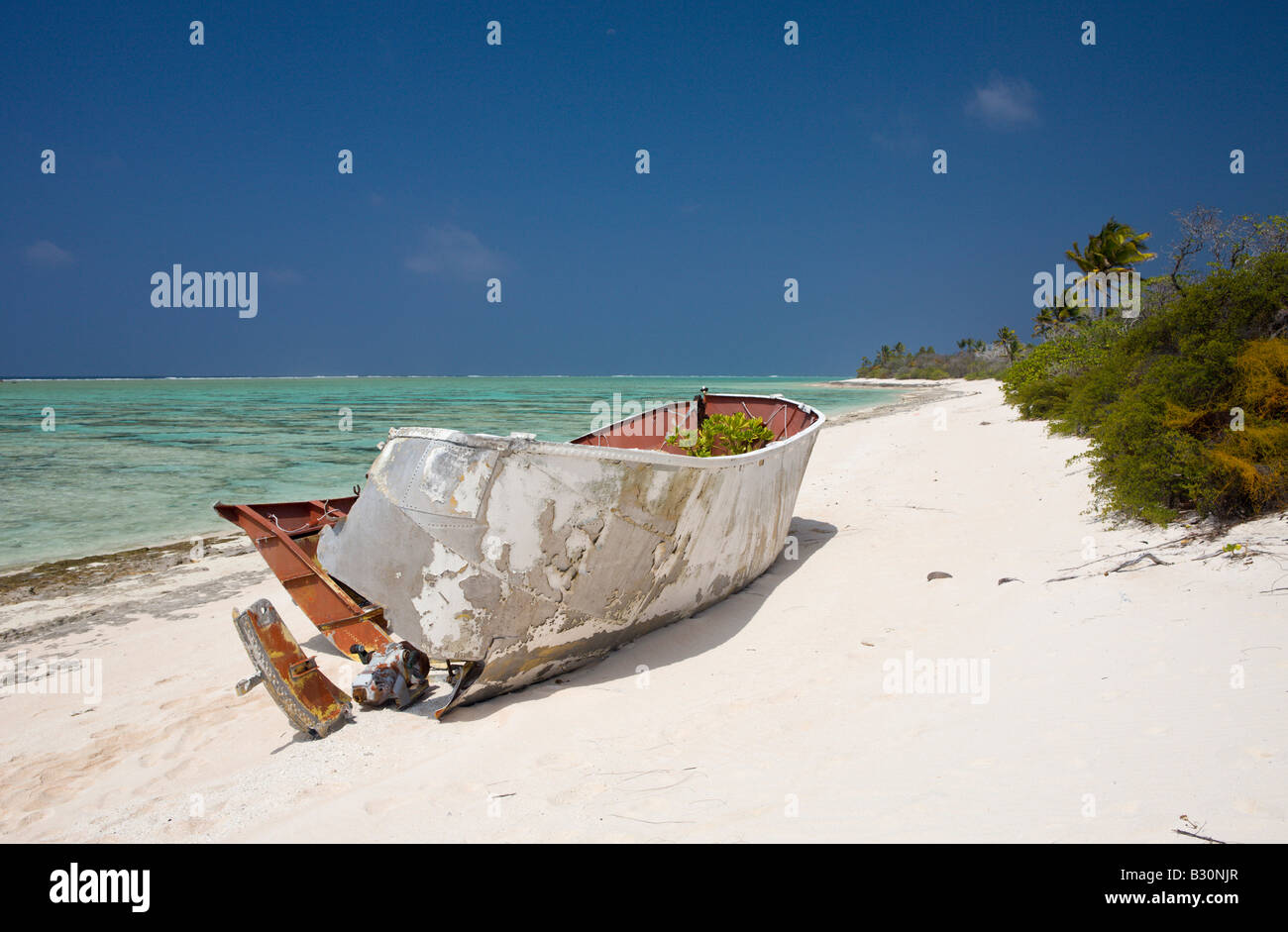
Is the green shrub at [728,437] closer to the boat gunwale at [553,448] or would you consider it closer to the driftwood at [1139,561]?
the boat gunwale at [553,448]

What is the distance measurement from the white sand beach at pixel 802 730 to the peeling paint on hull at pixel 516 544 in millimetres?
364

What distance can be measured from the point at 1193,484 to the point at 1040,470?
4600 millimetres

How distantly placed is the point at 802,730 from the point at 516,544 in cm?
194

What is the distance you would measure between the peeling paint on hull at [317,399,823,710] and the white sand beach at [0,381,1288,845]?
14.3 inches

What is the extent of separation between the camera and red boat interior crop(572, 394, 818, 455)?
350 inches

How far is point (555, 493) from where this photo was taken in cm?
412

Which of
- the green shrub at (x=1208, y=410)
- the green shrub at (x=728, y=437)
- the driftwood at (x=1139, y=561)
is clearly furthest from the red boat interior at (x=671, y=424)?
the driftwood at (x=1139, y=561)

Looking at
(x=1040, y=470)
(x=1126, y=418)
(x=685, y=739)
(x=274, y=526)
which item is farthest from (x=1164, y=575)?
(x=274, y=526)

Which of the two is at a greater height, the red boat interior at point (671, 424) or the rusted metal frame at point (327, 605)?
the red boat interior at point (671, 424)

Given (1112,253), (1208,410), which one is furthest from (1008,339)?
(1208,410)

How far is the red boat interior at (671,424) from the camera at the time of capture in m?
8.89

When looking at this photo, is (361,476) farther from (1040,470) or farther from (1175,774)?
(1175,774)

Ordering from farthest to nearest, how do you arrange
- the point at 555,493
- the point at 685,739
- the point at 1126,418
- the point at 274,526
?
the point at 1126,418, the point at 274,526, the point at 555,493, the point at 685,739
